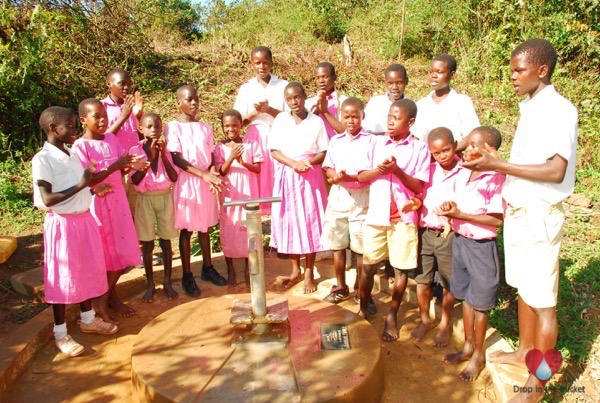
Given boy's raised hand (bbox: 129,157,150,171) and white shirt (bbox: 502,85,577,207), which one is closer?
white shirt (bbox: 502,85,577,207)

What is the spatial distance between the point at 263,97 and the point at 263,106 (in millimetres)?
285

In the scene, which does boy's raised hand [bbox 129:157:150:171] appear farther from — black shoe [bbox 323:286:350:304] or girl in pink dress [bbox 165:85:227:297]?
black shoe [bbox 323:286:350:304]

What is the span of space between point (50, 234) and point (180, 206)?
0.99m

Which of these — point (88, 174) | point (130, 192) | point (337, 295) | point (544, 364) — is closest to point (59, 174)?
point (88, 174)

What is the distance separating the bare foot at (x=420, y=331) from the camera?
315 centimetres

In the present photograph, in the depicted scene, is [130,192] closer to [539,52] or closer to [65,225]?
[65,225]

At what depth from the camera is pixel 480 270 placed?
8.80ft

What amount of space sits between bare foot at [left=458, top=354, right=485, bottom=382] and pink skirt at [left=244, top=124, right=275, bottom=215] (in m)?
2.04

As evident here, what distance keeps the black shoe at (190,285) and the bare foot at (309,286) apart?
0.86 m

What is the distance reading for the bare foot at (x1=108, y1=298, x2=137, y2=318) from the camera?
3.53 meters

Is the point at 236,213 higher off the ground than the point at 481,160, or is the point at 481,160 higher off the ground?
the point at 481,160

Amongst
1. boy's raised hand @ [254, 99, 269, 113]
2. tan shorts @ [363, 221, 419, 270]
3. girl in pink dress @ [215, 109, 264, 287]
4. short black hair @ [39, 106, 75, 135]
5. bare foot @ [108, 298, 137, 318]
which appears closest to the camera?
short black hair @ [39, 106, 75, 135]

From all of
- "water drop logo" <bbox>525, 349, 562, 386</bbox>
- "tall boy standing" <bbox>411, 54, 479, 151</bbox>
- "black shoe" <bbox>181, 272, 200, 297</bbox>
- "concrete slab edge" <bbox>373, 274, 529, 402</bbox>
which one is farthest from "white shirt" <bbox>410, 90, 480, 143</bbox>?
"black shoe" <bbox>181, 272, 200, 297</bbox>

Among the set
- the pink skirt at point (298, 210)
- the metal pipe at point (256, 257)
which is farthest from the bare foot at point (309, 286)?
the metal pipe at point (256, 257)
